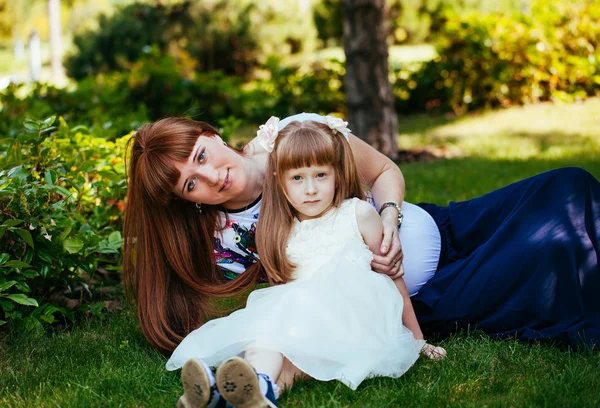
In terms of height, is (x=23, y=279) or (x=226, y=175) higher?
(x=226, y=175)

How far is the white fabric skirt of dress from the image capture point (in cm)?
249

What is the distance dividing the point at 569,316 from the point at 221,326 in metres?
1.35

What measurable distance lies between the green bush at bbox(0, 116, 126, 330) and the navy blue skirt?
5.21 feet

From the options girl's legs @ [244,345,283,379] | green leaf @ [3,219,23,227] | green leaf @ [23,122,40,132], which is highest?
green leaf @ [23,122,40,132]

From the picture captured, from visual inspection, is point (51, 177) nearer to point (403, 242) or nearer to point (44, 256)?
point (44, 256)

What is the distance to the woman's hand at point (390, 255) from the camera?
9.14ft

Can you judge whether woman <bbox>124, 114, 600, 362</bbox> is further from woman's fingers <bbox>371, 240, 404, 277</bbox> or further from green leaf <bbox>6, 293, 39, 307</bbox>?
green leaf <bbox>6, 293, 39, 307</bbox>

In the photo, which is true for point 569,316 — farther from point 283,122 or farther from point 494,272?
point 283,122

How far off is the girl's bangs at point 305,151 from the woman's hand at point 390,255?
1.25 feet

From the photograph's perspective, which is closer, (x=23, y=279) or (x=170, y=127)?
(x=170, y=127)

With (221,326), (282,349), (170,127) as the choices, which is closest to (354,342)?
(282,349)

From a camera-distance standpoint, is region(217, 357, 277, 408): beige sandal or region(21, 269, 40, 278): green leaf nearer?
region(217, 357, 277, 408): beige sandal

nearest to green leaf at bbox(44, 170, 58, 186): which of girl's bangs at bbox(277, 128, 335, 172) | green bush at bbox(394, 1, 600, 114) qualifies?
girl's bangs at bbox(277, 128, 335, 172)

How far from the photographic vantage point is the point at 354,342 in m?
2.52
